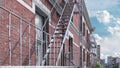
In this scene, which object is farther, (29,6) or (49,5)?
(49,5)

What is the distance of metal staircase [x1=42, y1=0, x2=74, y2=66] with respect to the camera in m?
15.1

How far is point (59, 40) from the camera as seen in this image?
17.2 metres

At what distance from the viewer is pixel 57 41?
16.0 metres

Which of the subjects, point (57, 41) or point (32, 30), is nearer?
point (32, 30)

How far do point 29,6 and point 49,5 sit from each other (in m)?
4.07

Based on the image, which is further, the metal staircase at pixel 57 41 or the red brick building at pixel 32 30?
the metal staircase at pixel 57 41

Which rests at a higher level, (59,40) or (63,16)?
(63,16)

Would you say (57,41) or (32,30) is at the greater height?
(32,30)

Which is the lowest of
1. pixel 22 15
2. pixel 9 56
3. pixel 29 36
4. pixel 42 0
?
pixel 9 56

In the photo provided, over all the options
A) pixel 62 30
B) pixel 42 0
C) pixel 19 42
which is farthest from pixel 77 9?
pixel 19 42

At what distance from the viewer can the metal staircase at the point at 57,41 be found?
1508 cm

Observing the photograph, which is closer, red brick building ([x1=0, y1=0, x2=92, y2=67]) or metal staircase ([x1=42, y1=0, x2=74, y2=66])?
red brick building ([x1=0, y1=0, x2=92, y2=67])

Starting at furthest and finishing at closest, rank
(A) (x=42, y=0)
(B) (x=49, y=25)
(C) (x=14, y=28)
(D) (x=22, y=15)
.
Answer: (B) (x=49, y=25) < (A) (x=42, y=0) < (D) (x=22, y=15) < (C) (x=14, y=28)

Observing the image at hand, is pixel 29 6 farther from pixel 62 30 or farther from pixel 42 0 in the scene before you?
pixel 62 30
